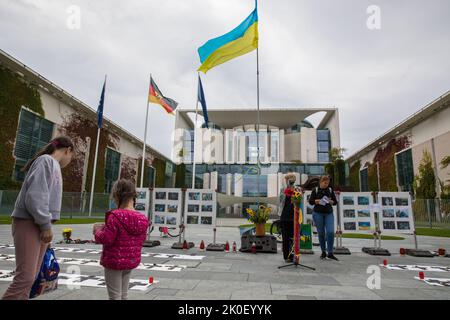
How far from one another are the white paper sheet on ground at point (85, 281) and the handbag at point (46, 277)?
1.27 m

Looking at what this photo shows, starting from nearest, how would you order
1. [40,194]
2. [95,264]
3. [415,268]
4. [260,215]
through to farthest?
[40,194] → [95,264] → [415,268] → [260,215]

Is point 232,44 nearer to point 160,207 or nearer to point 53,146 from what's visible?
point 160,207

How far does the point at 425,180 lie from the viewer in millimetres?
22062

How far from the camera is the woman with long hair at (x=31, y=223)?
211cm

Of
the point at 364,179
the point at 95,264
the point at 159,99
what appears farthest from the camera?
the point at 364,179

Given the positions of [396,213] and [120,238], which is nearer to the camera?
[120,238]

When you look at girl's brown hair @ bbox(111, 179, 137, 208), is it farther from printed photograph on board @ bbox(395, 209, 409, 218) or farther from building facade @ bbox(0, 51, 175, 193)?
building facade @ bbox(0, 51, 175, 193)

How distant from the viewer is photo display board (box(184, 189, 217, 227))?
7883mm

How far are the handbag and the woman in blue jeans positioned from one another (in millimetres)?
5074

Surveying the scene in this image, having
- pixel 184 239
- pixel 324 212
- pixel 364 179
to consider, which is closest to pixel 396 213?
pixel 324 212

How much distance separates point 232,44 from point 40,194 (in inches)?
336

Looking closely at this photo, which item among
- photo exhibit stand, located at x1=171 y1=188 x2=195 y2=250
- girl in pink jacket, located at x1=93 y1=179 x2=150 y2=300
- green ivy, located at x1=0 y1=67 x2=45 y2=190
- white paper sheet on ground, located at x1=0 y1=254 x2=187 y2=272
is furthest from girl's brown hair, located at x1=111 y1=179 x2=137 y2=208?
green ivy, located at x1=0 y1=67 x2=45 y2=190
